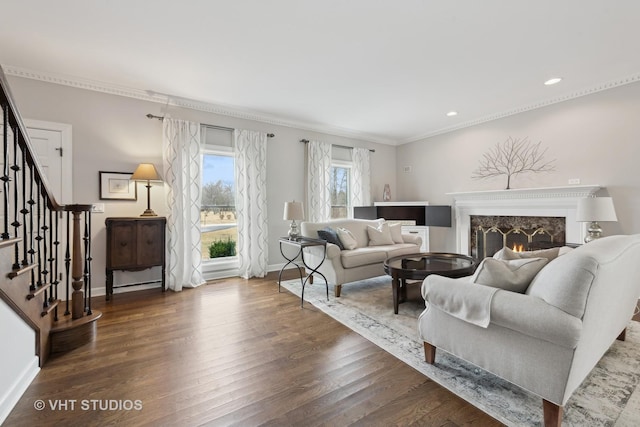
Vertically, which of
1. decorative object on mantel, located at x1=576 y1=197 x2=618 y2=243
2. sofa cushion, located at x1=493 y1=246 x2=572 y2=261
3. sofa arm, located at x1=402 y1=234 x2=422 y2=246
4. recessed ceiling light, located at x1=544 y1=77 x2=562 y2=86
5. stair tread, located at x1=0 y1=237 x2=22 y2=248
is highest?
recessed ceiling light, located at x1=544 y1=77 x2=562 y2=86

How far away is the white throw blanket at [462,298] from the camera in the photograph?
1.55 meters

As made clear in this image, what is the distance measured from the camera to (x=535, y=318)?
1.37m

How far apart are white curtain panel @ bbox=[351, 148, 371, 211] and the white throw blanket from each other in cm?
404

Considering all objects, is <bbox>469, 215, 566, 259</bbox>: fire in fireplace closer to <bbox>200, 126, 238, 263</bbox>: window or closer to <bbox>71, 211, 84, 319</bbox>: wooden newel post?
<bbox>200, 126, 238, 263</bbox>: window

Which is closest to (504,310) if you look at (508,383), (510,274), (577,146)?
(510,274)

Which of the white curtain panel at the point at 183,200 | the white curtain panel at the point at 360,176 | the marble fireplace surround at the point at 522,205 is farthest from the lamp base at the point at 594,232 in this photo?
the white curtain panel at the point at 183,200

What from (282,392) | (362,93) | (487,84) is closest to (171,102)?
(362,93)

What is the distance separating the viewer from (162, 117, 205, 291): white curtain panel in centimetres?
390

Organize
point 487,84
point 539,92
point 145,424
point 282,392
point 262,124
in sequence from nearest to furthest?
point 145,424 < point 282,392 < point 487,84 < point 539,92 < point 262,124

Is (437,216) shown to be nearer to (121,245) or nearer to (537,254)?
(537,254)

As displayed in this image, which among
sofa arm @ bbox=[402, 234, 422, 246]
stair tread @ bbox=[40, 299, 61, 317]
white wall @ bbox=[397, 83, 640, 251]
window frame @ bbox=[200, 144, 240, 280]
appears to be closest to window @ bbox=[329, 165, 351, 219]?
sofa arm @ bbox=[402, 234, 422, 246]

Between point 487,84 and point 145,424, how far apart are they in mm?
4643

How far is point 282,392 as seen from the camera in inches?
68.1

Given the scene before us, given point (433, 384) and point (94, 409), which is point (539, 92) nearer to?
point (433, 384)
